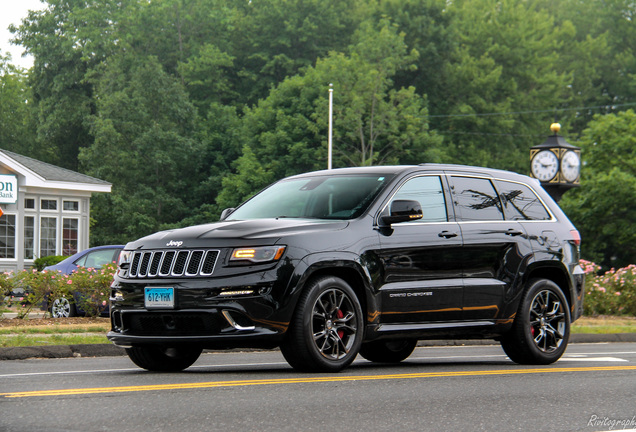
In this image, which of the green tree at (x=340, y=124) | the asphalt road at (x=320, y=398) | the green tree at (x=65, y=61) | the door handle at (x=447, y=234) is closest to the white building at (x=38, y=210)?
the green tree at (x=340, y=124)

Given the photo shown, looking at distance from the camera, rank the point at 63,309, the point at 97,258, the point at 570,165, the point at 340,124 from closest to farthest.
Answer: the point at 63,309
the point at 97,258
the point at 570,165
the point at 340,124

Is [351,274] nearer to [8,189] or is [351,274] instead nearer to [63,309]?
[63,309]

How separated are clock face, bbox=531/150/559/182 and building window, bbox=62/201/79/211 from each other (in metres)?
18.0

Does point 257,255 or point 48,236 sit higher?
point 257,255

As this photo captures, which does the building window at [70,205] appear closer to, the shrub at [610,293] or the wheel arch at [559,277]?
the shrub at [610,293]

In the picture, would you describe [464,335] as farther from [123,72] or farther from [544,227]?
[123,72]

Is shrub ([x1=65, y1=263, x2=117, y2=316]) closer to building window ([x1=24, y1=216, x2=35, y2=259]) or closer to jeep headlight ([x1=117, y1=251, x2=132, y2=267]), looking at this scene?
jeep headlight ([x1=117, y1=251, x2=132, y2=267])

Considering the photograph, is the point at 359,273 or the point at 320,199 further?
the point at 320,199

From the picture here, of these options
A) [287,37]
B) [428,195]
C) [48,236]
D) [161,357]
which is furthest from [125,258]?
[287,37]

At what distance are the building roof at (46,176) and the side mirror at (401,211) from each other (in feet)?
91.5

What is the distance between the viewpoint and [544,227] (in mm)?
10906

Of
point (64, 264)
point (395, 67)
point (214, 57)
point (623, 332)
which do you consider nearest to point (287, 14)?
point (214, 57)

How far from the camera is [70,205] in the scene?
37.4 meters

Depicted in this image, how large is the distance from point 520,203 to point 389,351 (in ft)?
6.85
